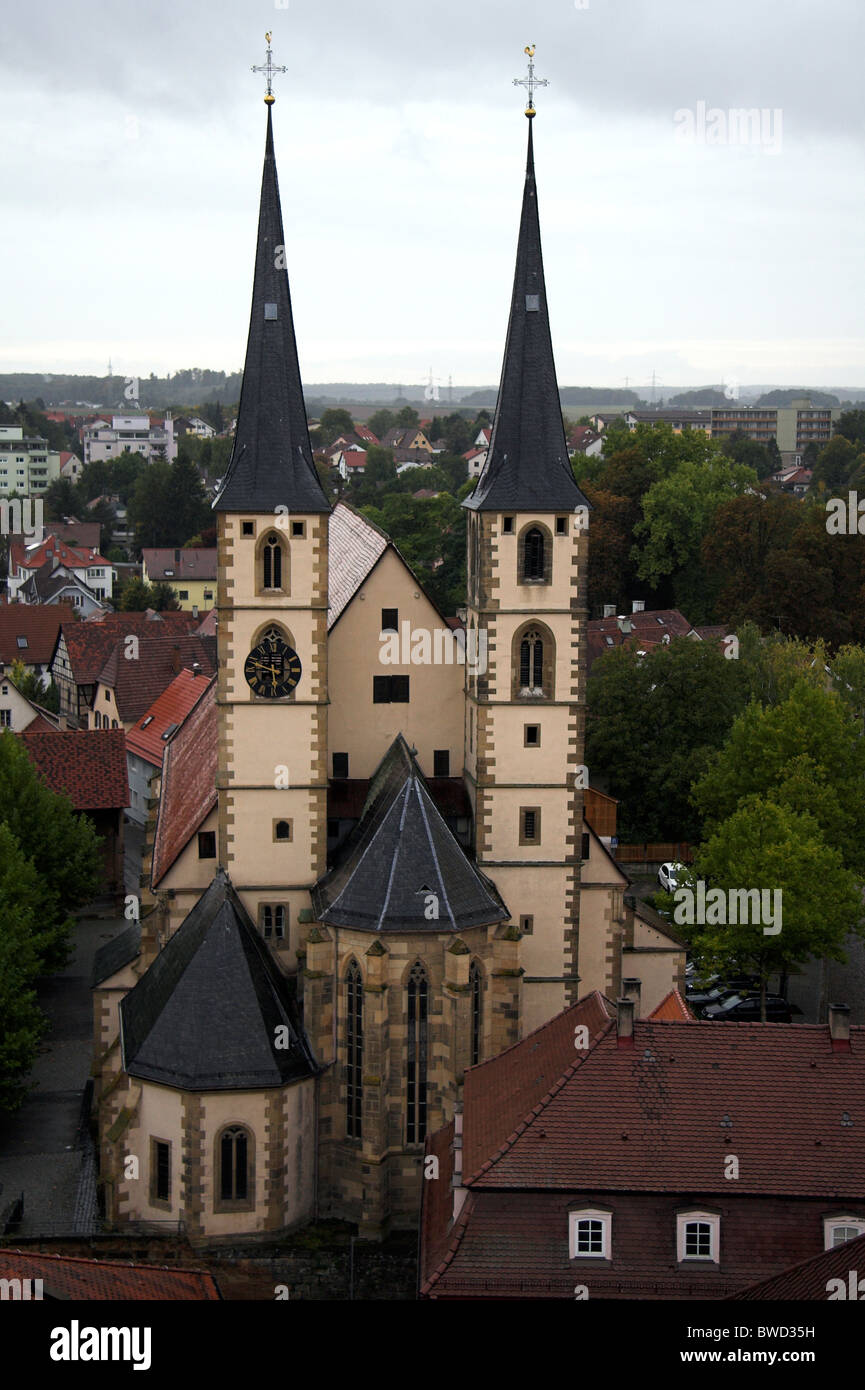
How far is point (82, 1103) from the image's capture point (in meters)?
45.7

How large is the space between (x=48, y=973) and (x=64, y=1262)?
27985mm

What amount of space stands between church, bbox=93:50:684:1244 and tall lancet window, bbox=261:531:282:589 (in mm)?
54

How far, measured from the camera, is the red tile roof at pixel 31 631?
110 meters

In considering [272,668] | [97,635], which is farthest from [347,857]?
[97,635]

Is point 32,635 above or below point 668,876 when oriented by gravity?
above

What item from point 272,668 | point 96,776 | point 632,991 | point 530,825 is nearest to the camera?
point 632,991

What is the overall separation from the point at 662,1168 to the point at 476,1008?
36.2 feet

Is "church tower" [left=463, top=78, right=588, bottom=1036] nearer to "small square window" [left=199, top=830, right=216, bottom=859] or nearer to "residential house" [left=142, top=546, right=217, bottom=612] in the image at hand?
"small square window" [left=199, top=830, right=216, bottom=859]

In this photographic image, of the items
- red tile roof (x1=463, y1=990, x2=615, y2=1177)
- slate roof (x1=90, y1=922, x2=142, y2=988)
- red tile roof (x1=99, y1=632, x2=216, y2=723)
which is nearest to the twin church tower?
slate roof (x1=90, y1=922, x2=142, y2=988)

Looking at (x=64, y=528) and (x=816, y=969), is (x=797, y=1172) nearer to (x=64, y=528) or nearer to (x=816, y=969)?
(x=816, y=969)

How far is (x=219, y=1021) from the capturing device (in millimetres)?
37750

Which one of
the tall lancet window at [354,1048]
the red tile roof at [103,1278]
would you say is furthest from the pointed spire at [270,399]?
the red tile roof at [103,1278]

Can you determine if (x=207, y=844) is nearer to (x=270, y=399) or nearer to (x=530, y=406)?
(x=270, y=399)
